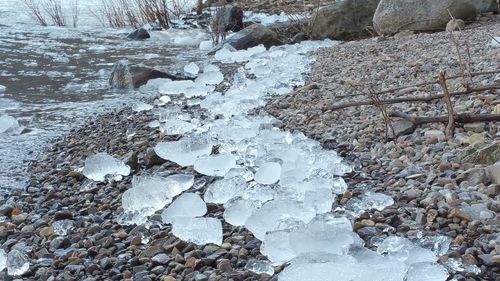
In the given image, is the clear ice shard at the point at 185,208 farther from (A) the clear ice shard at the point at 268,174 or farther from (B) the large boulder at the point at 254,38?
(B) the large boulder at the point at 254,38

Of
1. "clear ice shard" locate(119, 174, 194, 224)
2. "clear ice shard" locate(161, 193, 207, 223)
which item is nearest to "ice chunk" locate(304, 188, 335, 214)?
"clear ice shard" locate(161, 193, 207, 223)

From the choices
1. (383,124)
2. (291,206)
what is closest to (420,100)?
(383,124)

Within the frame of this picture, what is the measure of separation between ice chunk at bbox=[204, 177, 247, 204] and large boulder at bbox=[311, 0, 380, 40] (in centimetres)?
584

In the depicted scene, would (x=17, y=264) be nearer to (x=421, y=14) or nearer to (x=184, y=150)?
(x=184, y=150)

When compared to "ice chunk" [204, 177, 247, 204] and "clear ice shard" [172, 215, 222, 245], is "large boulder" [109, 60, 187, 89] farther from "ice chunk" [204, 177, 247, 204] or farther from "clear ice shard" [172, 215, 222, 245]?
"clear ice shard" [172, 215, 222, 245]

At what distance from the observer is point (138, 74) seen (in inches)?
208

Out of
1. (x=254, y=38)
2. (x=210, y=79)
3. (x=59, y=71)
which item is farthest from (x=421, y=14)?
(x=59, y=71)

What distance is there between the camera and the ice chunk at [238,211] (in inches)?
75.1

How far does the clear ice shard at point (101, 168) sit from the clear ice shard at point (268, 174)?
673 mm

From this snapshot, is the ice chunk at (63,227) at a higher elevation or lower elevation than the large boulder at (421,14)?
lower

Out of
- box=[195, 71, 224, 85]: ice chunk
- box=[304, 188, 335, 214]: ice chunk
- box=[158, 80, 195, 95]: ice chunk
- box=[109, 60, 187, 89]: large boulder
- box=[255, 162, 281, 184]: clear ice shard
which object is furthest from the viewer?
box=[109, 60, 187, 89]: large boulder

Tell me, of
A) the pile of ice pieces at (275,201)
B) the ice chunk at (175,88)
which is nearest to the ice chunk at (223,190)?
the pile of ice pieces at (275,201)

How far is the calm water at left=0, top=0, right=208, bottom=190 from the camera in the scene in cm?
369

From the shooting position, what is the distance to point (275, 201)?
6.23 feet
